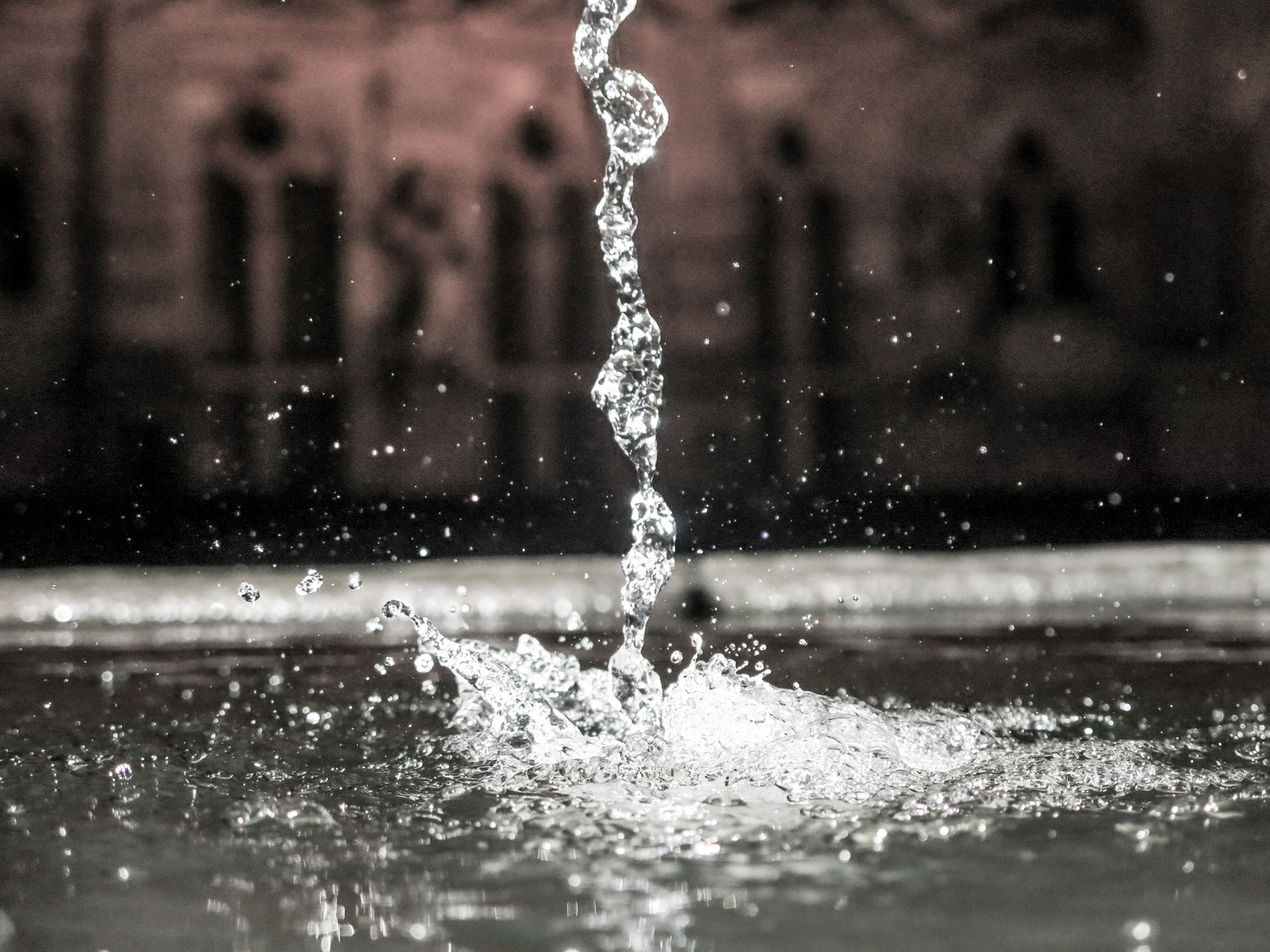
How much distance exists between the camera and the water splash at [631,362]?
1.96 m

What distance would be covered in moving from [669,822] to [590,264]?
258 centimetres

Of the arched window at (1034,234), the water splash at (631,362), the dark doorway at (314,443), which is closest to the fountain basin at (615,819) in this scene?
the water splash at (631,362)

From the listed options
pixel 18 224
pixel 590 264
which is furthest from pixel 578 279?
pixel 18 224

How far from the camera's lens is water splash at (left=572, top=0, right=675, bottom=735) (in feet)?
6.42

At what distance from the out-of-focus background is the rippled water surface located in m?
1.65

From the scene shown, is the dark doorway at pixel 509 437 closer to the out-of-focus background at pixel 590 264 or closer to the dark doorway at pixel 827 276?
the out-of-focus background at pixel 590 264

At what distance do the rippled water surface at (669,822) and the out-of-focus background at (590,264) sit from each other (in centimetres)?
165

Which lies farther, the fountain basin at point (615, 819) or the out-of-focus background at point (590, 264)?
the out-of-focus background at point (590, 264)

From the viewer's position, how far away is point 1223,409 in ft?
12.1

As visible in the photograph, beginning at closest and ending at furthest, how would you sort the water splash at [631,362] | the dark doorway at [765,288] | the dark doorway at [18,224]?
the water splash at [631,362] → the dark doorway at [18,224] → the dark doorway at [765,288]

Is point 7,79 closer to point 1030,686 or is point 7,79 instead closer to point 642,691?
point 642,691

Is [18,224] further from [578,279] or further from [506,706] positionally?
[506,706]

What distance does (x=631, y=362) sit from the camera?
295cm

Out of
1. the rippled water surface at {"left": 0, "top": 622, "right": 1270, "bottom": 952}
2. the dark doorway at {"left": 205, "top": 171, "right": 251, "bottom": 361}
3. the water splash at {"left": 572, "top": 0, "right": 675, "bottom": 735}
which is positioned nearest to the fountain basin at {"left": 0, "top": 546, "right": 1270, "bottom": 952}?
the rippled water surface at {"left": 0, "top": 622, "right": 1270, "bottom": 952}
